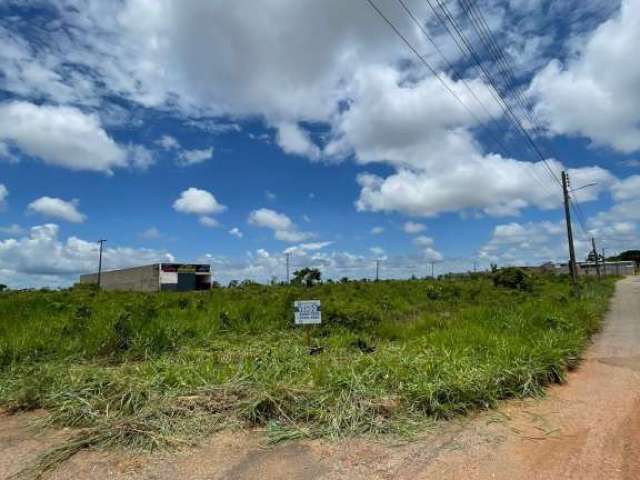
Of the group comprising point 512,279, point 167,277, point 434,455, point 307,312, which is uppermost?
point 167,277

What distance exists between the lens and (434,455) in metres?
4.14

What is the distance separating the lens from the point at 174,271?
193 feet

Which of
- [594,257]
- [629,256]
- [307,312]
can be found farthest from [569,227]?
[629,256]

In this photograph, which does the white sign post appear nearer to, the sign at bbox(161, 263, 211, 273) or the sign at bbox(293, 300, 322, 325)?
the sign at bbox(293, 300, 322, 325)

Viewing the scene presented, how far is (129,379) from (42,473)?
197 centimetres

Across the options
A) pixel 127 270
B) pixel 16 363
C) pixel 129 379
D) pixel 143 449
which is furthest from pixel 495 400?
pixel 127 270

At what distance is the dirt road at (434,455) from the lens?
380cm

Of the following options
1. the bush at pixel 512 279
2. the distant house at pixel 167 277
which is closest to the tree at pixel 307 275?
the bush at pixel 512 279

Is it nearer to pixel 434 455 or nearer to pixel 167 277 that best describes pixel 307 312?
pixel 434 455

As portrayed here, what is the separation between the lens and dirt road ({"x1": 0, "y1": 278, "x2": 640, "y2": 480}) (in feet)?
12.5

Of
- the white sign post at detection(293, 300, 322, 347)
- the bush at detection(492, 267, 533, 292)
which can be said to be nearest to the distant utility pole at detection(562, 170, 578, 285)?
the bush at detection(492, 267, 533, 292)

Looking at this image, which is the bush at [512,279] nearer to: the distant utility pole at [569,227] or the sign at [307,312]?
the distant utility pole at [569,227]

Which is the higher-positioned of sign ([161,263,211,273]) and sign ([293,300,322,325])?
sign ([161,263,211,273])

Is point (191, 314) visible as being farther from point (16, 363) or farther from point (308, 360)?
point (308, 360)
